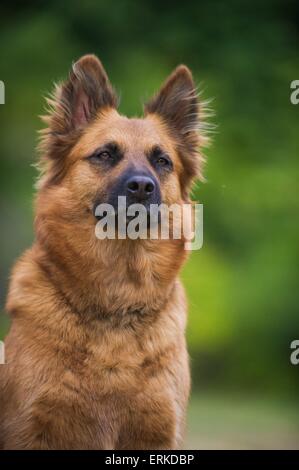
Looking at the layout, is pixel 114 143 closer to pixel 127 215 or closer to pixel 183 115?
pixel 127 215

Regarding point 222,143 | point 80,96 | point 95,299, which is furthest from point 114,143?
point 222,143

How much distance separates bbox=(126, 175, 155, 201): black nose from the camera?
5.58 m

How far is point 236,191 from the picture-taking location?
1092 cm

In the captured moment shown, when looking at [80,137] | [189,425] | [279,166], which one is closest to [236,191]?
[279,166]

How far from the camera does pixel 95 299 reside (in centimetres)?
554

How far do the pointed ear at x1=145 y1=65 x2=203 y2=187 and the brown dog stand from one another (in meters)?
0.02

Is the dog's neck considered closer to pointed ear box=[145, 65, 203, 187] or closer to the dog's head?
the dog's head

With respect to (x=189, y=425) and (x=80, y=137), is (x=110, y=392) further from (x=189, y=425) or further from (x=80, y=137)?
(x=189, y=425)

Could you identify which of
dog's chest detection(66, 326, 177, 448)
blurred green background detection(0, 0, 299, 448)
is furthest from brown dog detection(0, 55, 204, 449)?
blurred green background detection(0, 0, 299, 448)

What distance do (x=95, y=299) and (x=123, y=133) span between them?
3.83ft

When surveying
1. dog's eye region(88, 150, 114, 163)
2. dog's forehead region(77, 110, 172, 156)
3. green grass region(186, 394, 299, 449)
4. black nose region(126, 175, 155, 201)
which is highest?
dog's forehead region(77, 110, 172, 156)

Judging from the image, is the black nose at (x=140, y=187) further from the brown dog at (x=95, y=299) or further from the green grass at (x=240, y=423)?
the green grass at (x=240, y=423)

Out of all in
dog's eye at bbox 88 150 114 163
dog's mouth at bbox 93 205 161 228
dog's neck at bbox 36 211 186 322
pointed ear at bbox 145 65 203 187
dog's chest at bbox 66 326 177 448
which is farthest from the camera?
pointed ear at bbox 145 65 203 187

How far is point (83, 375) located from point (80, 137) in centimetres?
165
